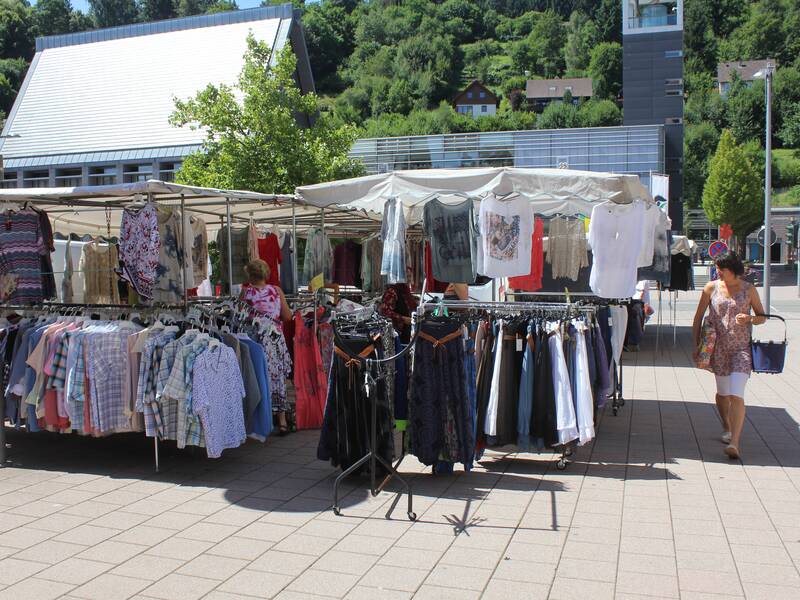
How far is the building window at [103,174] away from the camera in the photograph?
36.3 m

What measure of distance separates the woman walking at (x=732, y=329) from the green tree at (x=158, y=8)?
122230 millimetres

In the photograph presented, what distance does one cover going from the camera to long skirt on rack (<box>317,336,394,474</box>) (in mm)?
5602

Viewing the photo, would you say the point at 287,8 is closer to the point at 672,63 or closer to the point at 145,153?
the point at 145,153

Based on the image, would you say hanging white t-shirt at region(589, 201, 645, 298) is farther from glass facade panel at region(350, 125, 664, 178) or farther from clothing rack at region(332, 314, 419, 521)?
glass facade panel at region(350, 125, 664, 178)

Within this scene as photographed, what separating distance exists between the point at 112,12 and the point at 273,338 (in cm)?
11619

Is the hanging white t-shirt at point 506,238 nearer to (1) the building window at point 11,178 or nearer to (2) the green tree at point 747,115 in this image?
(1) the building window at point 11,178

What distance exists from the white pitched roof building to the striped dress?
1126 inches

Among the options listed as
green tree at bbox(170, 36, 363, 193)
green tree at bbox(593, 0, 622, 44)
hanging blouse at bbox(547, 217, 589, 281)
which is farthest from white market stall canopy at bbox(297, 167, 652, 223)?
green tree at bbox(593, 0, 622, 44)

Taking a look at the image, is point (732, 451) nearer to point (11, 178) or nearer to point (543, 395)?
point (543, 395)

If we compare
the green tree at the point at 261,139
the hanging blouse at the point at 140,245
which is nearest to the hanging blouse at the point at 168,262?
the hanging blouse at the point at 140,245

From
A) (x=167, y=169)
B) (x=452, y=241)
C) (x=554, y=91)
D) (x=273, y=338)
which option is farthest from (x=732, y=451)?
(x=554, y=91)

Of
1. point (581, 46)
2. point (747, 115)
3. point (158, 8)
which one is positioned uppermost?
point (158, 8)

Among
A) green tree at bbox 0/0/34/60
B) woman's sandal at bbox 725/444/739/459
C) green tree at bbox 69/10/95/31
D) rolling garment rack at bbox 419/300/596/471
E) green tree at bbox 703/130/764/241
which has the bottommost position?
woman's sandal at bbox 725/444/739/459

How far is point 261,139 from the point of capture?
61.0 feet
